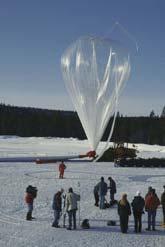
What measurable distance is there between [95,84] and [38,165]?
11.2m

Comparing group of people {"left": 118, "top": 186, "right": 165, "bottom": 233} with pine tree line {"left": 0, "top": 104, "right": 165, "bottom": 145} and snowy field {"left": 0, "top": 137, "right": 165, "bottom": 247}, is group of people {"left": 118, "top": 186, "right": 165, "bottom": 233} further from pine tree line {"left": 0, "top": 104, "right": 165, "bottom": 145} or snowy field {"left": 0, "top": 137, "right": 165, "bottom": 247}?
pine tree line {"left": 0, "top": 104, "right": 165, "bottom": 145}

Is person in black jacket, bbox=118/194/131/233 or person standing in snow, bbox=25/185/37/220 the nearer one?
person in black jacket, bbox=118/194/131/233

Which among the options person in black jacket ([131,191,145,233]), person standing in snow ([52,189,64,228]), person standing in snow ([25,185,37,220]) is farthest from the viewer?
person standing in snow ([25,185,37,220])

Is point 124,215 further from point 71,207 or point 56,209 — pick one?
point 56,209

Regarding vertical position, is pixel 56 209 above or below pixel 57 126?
below

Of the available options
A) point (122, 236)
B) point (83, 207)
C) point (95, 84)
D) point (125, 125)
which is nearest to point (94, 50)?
point (95, 84)

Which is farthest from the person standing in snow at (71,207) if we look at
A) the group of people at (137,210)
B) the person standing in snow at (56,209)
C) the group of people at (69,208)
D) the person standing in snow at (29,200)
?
the person standing in snow at (29,200)

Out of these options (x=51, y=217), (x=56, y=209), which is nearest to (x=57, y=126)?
(x=51, y=217)

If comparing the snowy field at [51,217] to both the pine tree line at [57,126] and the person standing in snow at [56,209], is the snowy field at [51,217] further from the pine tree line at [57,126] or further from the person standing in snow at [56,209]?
the pine tree line at [57,126]

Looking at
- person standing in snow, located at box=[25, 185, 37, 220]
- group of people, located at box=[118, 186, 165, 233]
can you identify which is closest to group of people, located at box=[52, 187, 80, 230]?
person standing in snow, located at box=[25, 185, 37, 220]

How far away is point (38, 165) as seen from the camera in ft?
116

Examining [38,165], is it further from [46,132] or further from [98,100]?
[46,132]

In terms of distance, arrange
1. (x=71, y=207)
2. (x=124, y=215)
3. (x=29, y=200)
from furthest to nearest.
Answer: (x=29, y=200) → (x=71, y=207) → (x=124, y=215)

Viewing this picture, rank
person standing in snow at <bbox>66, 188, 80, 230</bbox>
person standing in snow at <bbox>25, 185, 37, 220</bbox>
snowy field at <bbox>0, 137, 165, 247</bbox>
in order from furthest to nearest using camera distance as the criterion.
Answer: person standing in snow at <bbox>25, 185, 37, 220</bbox>
person standing in snow at <bbox>66, 188, 80, 230</bbox>
snowy field at <bbox>0, 137, 165, 247</bbox>
